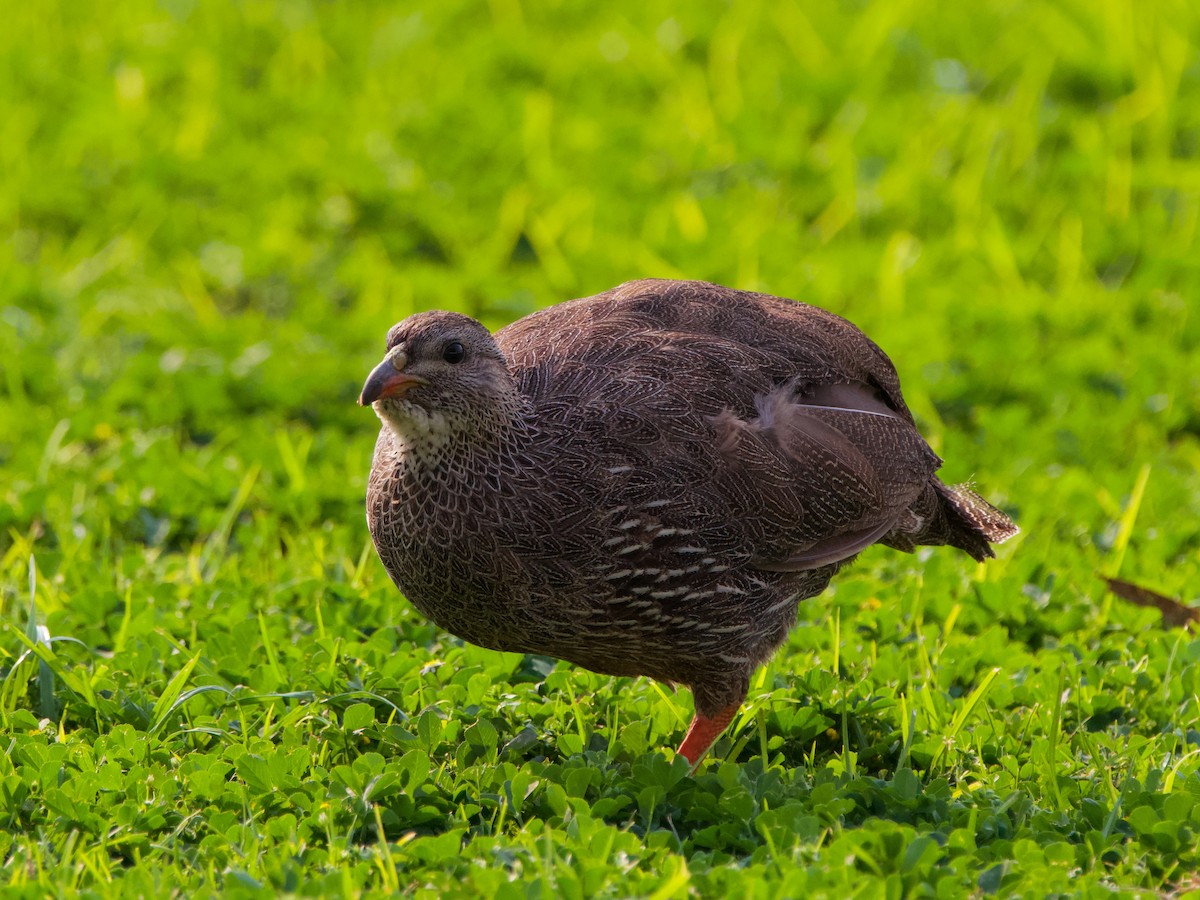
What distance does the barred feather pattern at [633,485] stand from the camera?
4184mm

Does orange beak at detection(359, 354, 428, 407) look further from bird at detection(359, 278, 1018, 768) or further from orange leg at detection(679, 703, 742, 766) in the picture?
orange leg at detection(679, 703, 742, 766)

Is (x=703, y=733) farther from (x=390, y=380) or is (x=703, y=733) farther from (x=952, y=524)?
(x=390, y=380)

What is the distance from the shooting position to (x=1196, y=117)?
910 centimetres

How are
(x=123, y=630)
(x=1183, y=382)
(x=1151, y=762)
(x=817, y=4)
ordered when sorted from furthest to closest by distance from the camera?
(x=817, y=4)
(x=1183, y=382)
(x=123, y=630)
(x=1151, y=762)

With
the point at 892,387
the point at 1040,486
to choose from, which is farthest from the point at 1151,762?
the point at 1040,486

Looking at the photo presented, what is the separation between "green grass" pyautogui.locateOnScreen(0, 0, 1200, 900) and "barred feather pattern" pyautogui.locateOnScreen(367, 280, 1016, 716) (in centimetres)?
34

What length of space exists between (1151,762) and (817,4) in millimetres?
7044

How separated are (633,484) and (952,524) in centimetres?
139

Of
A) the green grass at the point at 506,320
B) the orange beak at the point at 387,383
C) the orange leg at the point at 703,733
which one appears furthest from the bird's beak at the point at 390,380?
the orange leg at the point at 703,733

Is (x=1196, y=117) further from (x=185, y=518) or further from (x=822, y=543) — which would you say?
(x=185, y=518)

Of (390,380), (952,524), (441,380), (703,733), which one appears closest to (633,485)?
(441,380)

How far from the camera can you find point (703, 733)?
15.0 feet

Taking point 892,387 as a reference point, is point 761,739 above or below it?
below

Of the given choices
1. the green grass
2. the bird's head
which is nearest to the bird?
the bird's head
